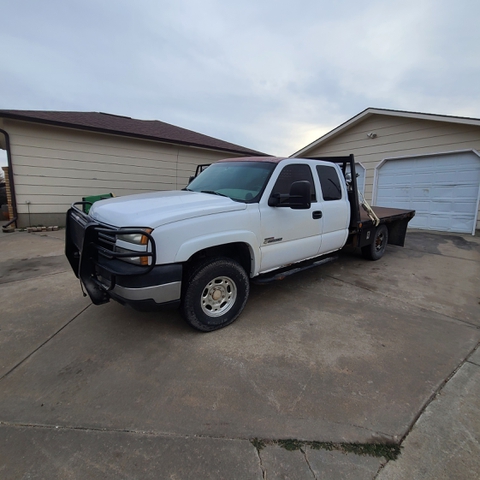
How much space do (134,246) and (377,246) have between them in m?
5.40

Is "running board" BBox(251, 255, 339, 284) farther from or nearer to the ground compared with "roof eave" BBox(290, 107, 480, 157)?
nearer to the ground

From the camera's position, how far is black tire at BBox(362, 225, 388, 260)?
5830mm

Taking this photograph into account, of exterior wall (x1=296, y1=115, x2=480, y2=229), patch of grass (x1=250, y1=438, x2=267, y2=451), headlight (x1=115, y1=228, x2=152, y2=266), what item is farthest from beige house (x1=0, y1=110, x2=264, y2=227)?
patch of grass (x1=250, y1=438, x2=267, y2=451)

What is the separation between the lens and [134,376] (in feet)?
7.86

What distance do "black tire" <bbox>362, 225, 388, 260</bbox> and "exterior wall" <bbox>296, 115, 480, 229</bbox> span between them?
16.9 feet

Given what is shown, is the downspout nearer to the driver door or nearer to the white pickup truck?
the white pickup truck

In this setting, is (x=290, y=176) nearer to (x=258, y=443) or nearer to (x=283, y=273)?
(x=283, y=273)

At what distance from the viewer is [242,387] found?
2279mm

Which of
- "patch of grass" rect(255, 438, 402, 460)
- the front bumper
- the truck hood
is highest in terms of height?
the truck hood

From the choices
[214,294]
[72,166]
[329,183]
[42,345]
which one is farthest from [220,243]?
[72,166]

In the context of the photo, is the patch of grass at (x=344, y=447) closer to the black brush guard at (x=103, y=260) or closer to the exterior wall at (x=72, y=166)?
the black brush guard at (x=103, y=260)

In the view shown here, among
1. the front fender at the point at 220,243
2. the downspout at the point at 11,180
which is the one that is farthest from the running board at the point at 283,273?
the downspout at the point at 11,180

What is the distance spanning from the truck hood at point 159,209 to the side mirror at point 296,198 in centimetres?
46

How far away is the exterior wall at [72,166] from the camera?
9.02m
